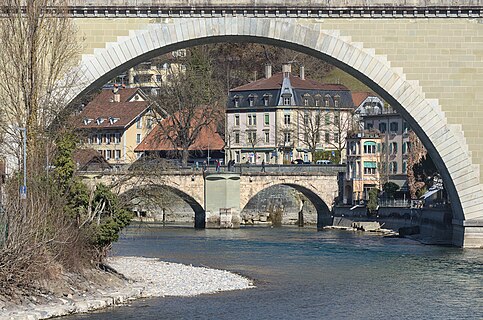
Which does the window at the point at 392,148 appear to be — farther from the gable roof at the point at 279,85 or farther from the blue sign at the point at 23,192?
the blue sign at the point at 23,192

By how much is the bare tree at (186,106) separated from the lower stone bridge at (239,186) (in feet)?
13.9

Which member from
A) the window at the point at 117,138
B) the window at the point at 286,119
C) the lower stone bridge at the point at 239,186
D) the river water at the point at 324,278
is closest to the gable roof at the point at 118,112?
the window at the point at 117,138

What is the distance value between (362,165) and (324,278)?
117 ft

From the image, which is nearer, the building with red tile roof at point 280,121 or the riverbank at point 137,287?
the riverbank at point 137,287

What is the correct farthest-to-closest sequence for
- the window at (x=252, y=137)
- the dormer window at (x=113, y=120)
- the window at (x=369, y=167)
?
the window at (x=252, y=137), the dormer window at (x=113, y=120), the window at (x=369, y=167)

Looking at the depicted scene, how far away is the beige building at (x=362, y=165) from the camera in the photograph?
6756cm

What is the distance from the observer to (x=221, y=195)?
65.2 m

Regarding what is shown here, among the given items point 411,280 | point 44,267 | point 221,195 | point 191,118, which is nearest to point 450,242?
point 411,280

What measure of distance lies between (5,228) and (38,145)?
17.2ft

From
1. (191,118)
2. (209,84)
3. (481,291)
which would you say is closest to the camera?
(481,291)

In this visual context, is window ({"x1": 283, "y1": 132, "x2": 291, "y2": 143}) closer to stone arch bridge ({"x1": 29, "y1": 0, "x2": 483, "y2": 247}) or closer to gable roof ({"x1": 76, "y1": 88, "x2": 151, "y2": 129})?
gable roof ({"x1": 76, "y1": 88, "x2": 151, "y2": 129})

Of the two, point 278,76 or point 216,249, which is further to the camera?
point 278,76

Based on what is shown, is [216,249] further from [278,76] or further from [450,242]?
[278,76]

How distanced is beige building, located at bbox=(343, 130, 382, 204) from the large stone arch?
2793 centimetres
